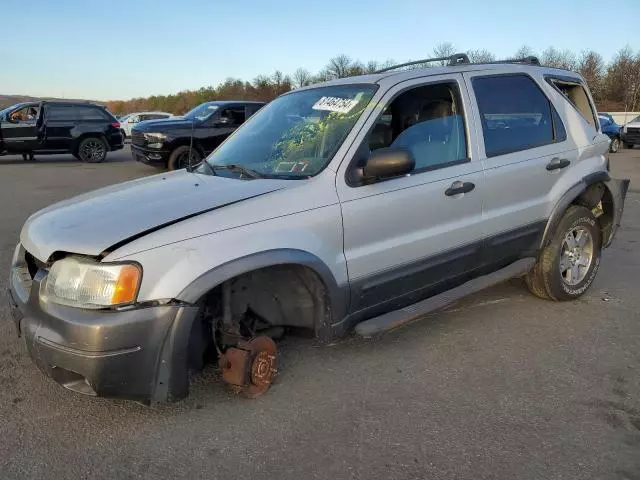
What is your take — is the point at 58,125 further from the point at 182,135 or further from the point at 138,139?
the point at 182,135

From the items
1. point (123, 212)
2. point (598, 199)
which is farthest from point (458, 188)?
point (123, 212)

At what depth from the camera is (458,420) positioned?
292 centimetres

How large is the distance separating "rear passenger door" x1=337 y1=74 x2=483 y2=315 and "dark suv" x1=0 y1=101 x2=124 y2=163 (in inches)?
605

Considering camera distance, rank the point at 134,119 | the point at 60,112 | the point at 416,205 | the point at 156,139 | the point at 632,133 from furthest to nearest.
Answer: the point at 134,119 < the point at 632,133 < the point at 60,112 < the point at 156,139 < the point at 416,205

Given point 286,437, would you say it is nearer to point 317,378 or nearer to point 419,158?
point 317,378

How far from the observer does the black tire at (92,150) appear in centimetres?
1698

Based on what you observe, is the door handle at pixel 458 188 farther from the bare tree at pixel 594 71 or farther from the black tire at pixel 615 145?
the bare tree at pixel 594 71

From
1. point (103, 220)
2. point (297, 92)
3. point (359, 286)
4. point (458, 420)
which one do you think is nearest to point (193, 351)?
point (103, 220)

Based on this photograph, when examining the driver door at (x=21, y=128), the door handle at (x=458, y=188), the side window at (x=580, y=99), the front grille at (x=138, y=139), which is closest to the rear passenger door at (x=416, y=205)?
the door handle at (x=458, y=188)

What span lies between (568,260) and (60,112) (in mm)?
15736

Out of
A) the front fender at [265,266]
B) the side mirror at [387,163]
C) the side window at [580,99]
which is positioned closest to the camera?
the front fender at [265,266]

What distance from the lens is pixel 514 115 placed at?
4191mm

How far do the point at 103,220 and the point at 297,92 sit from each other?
1978 millimetres

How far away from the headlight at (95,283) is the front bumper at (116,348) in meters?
0.05
